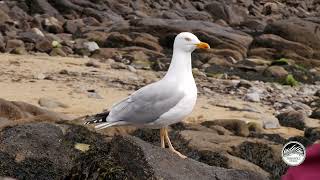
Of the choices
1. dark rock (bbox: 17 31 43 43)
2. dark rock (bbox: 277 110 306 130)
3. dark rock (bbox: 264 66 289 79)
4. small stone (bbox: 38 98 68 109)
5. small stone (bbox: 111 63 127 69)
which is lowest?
dark rock (bbox: 17 31 43 43)

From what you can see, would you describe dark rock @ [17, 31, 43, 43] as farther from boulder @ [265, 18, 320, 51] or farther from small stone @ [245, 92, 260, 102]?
boulder @ [265, 18, 320, 51]

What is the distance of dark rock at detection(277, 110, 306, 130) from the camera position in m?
13.3

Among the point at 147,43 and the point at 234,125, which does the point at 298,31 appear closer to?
the point at 147,43

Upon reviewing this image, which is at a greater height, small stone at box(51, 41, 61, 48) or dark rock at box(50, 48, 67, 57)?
dark rock at box(50, 48, 67, 57)

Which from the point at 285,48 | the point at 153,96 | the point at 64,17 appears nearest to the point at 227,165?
the point at 153,96

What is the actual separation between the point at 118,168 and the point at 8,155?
980 mm

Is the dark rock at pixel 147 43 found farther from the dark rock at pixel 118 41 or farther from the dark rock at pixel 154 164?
the dark rock at pixel 154 164

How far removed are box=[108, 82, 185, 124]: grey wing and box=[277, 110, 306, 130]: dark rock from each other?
8.04 m

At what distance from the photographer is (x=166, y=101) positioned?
5.45 m

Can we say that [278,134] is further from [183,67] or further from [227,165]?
[183,67]

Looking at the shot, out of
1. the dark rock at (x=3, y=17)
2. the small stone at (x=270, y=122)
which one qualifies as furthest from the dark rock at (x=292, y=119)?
the dark rock at (x=3, y=17)

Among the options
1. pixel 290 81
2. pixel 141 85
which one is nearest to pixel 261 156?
pixel 141 85

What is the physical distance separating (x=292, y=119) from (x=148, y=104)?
8.38 metres

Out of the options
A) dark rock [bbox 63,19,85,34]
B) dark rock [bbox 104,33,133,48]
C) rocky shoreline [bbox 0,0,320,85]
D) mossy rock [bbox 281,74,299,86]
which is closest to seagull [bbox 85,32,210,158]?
mossy rock [bbox 281,74,299,86]
